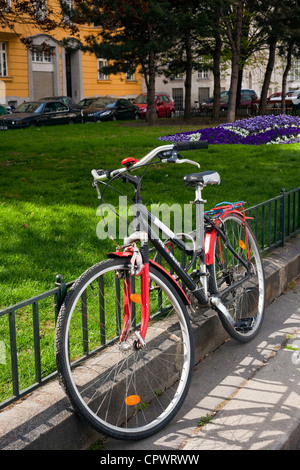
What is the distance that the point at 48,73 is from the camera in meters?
39.6

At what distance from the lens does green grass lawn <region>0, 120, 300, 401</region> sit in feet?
15.6

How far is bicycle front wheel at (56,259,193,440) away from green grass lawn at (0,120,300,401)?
0.32m

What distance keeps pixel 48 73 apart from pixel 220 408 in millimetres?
37910

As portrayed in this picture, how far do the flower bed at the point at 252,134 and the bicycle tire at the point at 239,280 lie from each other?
36.7 feet

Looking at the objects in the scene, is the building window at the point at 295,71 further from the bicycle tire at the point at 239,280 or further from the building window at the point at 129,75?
the bicycle tire at the point at 239,280

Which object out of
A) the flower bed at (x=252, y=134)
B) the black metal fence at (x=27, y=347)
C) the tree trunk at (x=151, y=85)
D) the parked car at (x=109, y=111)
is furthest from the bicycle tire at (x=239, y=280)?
the parked car at (x=109, y=111)

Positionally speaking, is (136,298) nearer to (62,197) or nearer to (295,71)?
(62,197)

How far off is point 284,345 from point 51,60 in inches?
1475

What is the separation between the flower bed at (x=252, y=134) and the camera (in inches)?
644

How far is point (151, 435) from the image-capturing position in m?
3.44

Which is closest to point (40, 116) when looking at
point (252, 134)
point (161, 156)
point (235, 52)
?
point (235, 52)

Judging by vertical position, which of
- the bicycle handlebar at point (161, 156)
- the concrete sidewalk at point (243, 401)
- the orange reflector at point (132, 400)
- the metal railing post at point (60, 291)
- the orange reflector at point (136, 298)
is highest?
the bicycle handlebar at point (161, 156)

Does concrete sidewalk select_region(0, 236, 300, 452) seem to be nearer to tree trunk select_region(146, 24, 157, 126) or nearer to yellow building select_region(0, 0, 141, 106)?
tree trunk select_region(146, 24, 157, 126)
